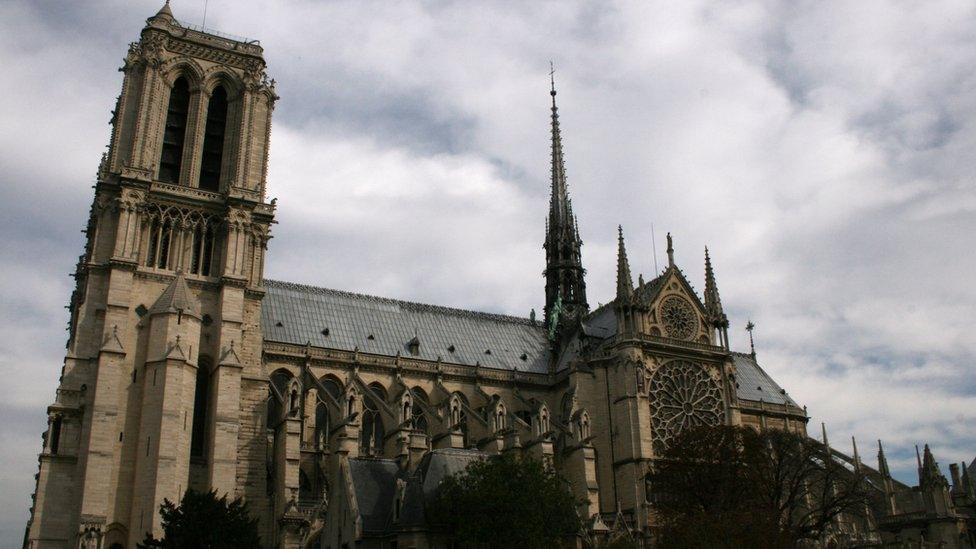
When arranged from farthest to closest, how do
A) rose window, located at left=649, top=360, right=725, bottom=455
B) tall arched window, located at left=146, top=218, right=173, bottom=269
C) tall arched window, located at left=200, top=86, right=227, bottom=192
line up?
rose window, located at left=649, top=360, right=725, bottom=455
tall arched window, located at left=200, top=86, right=227, bottom=192
tall arched window, located at left=146, top=218, right=173, bottom=269

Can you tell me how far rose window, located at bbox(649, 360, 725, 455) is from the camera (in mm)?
52344

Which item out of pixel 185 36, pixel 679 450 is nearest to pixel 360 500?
pixel 679 450

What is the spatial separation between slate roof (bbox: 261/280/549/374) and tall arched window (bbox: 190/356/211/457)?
25.4 ft

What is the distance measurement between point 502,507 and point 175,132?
29344 millimetres

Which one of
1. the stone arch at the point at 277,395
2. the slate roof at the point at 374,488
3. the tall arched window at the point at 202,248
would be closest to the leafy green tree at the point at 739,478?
the slate roof at the point at 374,488

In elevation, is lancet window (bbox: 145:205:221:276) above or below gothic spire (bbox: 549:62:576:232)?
below

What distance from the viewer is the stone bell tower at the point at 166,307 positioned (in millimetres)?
38188

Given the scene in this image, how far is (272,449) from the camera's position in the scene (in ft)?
141

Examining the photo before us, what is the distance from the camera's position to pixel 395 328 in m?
57.8

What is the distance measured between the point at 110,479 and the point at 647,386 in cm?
2949

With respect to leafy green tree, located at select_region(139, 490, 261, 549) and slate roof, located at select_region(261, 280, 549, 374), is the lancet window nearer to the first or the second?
slate roof, located at select_region(261, 280, 549, 374)

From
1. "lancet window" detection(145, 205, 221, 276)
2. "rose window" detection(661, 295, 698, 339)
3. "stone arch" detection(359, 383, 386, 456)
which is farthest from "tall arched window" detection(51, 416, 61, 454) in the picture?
"rose window" detection(661, 295, 698, 339)

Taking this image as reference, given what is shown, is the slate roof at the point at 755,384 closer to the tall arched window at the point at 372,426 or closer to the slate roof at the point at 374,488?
the tall arched window at the point at 372,426

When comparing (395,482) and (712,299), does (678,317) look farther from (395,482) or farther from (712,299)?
(395,482)
